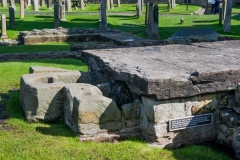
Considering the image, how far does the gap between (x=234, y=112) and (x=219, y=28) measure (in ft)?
49.5

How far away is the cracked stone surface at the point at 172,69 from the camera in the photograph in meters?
5.04

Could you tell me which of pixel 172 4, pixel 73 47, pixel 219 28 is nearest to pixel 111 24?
pixel 219 28

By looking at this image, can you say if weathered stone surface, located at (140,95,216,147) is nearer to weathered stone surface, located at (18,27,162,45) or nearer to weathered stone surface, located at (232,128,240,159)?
weathered stone surface, located at (232,128,240,159)

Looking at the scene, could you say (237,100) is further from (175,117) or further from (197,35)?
(197,35)

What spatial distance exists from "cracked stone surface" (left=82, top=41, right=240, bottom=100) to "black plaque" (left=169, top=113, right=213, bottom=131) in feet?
1.02

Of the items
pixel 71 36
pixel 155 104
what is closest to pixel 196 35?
pixel 71 36

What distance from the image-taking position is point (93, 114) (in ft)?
16.7

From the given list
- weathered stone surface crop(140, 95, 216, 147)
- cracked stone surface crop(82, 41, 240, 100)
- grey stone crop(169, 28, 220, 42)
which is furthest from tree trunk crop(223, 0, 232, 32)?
weathered stone surface crop(140, 95, 216, 147)

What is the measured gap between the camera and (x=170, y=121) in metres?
5.06

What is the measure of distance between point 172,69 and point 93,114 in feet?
4.21

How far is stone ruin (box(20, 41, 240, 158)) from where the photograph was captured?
5043mm

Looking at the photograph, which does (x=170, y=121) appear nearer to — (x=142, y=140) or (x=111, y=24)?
(x=142, y=140)

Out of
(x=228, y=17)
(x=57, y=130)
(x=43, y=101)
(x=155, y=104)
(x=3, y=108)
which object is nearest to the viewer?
(x=155, y=104)

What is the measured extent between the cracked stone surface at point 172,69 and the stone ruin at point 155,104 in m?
0.01
